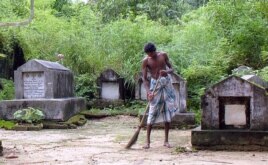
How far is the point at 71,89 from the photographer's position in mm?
12609

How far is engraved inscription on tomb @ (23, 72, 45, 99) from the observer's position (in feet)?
36.9

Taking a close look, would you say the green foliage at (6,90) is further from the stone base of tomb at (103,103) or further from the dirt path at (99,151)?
the dirt path at (99,151)

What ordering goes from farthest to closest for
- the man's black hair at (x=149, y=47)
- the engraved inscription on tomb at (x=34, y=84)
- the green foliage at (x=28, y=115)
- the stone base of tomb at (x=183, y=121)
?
the engraved inscription on tomb at (x=34, y=84), the green foliage at (x=28, y=115), the stone base of tomb at (x=183, y=121), the man's black hair at (x=149, y=47)

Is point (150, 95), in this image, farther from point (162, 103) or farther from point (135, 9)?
point (135, 9)

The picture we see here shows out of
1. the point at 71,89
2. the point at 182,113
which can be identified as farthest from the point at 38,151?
the point at 71,89

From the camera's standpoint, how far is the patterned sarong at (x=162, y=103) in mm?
7254

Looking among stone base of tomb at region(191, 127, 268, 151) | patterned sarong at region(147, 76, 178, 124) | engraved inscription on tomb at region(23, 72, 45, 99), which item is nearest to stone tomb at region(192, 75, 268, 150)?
stone base of tomb at region(191, 127, 268, 151)

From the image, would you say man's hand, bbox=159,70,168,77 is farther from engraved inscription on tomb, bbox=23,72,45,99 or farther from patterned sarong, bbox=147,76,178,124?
engraved inscription on tomb, bbox=23,72,45,99

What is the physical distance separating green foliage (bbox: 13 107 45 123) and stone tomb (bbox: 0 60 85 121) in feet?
1.27

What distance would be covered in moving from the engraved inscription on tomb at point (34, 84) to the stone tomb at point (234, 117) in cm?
551

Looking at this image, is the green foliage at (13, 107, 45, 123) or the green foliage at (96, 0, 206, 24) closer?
the green foliage at (13, 107, 45, 123)

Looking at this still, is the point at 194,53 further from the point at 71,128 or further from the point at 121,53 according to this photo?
the point at 71,128

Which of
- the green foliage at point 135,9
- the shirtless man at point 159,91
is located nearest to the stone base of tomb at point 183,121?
the shirtless man at point 159,91

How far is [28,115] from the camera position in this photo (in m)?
10.3
